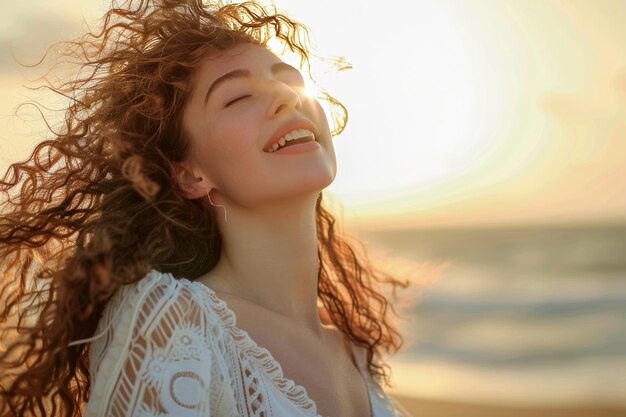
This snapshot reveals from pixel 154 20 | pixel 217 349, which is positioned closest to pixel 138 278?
pixel 217 349

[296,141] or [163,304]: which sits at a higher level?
[296,141]

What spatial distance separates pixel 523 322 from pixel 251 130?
7805 millimetres

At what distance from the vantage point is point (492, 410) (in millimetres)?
7035

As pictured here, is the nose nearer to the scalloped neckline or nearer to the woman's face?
the woman's face

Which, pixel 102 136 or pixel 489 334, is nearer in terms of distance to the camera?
pixel 102 136

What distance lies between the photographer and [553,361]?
848cm

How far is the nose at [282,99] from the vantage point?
319cm

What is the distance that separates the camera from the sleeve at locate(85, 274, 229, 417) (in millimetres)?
2484

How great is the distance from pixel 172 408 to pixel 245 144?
1106 mm

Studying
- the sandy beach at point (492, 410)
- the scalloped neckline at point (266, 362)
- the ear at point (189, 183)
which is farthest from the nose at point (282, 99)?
the sandy beach at point (492, 410)

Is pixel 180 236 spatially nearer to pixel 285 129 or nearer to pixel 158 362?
pixel 285 129

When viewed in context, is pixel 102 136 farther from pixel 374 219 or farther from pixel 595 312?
pixel 374 219

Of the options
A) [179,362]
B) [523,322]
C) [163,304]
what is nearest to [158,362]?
[179,362]

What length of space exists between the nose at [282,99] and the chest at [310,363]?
2.61 feet
